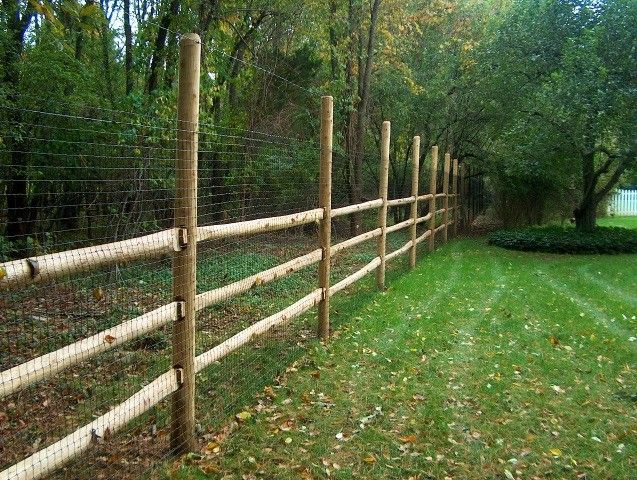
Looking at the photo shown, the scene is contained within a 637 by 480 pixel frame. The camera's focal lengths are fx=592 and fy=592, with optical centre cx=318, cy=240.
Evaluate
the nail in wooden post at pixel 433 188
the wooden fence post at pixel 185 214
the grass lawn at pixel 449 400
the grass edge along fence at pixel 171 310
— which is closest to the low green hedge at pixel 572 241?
the nail in wooden post at pixel 433 188

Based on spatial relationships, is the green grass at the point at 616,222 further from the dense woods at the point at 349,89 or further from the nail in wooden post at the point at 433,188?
the nail in wooden post at the point at 433,188

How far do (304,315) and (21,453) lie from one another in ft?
12.2

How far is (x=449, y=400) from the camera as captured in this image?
166 inches

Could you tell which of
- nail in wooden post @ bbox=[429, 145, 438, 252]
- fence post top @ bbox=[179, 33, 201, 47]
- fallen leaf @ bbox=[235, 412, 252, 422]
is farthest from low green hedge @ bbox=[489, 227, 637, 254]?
fence post top @ bbox=[179, 33, 201, 47]

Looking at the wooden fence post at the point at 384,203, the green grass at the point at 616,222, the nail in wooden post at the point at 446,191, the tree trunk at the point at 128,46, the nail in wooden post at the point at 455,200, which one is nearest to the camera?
the wooden fence post at the point at 384,203

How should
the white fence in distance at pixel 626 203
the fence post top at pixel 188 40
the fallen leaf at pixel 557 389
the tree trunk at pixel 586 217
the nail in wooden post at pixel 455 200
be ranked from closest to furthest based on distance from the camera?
the fence post top at pixel 188 40 → the fallen leaf at pixel 557 389 → the tree trunk at pixel 586 217 → the nail in wooden post at pixel 455 200 → the white fence in distance at pixel 626 203

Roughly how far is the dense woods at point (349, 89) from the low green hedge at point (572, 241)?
0.87 metres

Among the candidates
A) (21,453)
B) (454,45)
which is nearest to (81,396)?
(21,453)

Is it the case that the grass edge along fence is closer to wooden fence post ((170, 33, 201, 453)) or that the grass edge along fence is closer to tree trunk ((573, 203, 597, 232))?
wooden fence post ((170, 33, 201, 453))

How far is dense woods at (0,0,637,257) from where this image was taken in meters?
5.64

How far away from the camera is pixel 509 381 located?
15.1ft

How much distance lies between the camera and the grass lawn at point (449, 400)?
330cm

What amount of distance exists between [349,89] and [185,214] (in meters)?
12.2

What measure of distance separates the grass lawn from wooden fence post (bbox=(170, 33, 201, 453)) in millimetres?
529
